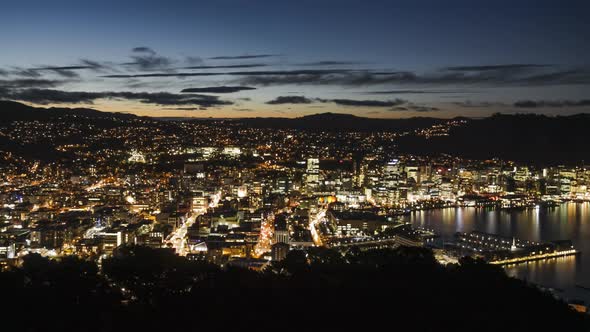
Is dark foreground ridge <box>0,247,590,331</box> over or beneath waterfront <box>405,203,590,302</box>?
over

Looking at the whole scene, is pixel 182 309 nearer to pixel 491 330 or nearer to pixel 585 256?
pixel 491 330

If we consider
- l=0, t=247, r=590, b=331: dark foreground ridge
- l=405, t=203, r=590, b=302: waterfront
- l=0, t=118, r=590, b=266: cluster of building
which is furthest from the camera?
l=0, t=118, r=590, b=266: cluster of building

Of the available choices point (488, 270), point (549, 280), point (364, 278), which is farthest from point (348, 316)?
point (549, 280)

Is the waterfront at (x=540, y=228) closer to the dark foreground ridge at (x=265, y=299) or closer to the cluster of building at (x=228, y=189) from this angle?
the cluster of building at (x=228, y=189)

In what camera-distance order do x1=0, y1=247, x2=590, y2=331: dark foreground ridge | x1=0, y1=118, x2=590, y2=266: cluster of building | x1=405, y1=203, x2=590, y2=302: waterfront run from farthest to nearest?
x1=0, y1=118, x2=590, y2=266: cluster of building → x1=405, y1=203, x2=590, y2=302: waterfront → x1=0, y1=247, x2=590, y2=331: dark foreground ridge

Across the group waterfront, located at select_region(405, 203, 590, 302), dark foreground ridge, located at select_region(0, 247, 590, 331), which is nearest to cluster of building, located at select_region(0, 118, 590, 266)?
waterfront, located at select_region(405, 203, 590, 302)

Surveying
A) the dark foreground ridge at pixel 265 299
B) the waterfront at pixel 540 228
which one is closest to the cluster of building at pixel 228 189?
the waterfront at pixel 540 228

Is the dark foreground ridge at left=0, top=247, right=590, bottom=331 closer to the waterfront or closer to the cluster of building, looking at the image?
the waterfront
